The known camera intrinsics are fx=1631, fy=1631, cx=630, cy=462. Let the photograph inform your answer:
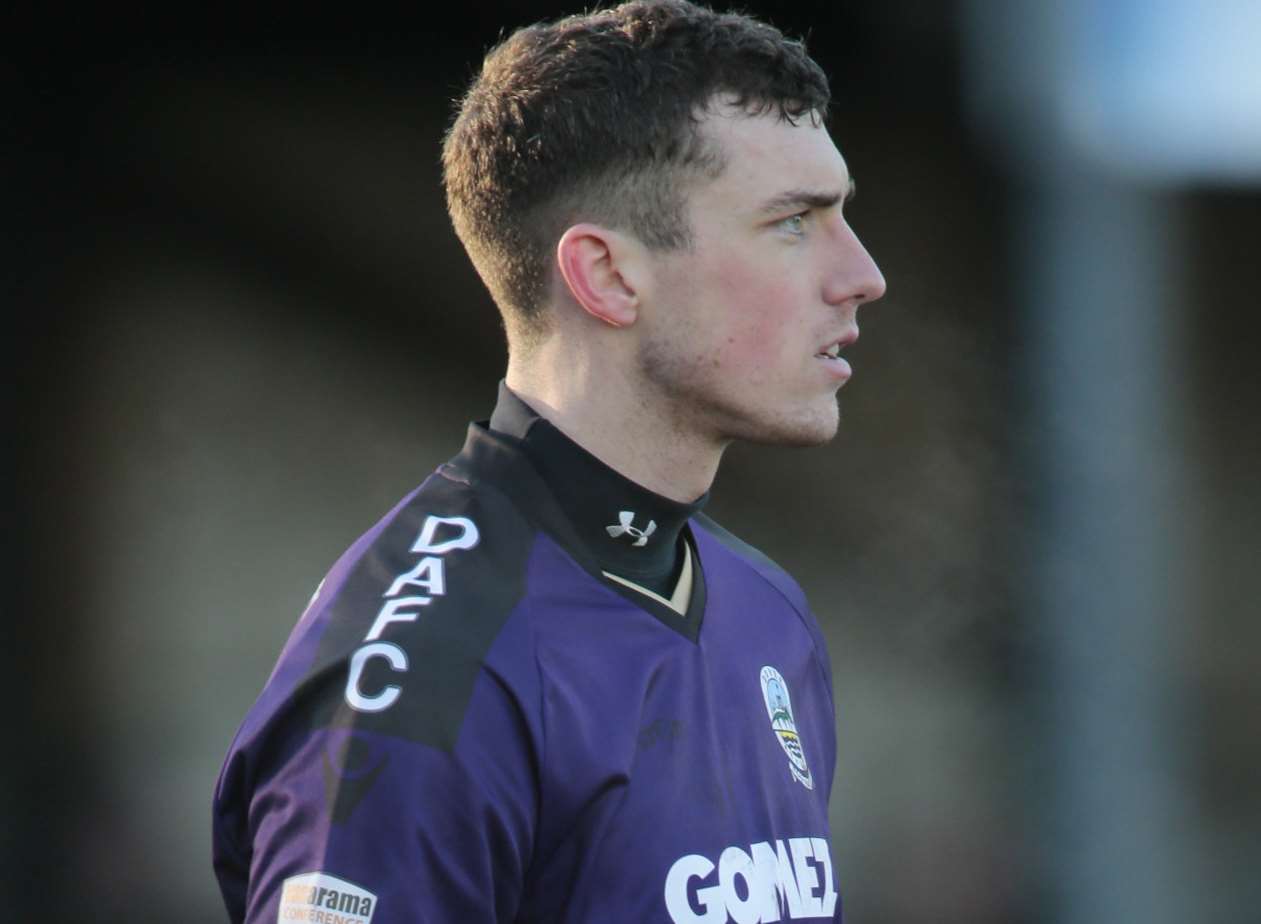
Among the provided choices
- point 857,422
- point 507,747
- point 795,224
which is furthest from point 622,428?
point 857,422

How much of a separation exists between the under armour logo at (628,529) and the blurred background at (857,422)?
2545 mm

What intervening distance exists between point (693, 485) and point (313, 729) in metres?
0.51

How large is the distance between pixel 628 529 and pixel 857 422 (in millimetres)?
3167

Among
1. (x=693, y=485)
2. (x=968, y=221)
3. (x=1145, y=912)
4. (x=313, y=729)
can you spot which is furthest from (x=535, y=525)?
(x=968, y=221)

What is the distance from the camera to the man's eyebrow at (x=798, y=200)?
64.9 inches

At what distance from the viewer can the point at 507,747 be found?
1.38 meters

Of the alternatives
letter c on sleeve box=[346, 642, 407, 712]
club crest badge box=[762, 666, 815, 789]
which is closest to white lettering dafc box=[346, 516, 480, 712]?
letter c on sleeve box=[346, 642, 407, 712]

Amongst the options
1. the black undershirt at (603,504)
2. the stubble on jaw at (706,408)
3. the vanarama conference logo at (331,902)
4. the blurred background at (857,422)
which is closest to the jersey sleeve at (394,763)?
the vanarama conference logo at (331,902)

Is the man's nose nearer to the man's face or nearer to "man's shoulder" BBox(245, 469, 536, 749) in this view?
the man's face

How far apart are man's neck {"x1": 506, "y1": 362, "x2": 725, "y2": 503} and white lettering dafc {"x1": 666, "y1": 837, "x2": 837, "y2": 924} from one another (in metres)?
0.37

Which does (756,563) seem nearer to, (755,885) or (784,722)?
(784,722)

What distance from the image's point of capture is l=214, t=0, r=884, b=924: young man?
1374 mm

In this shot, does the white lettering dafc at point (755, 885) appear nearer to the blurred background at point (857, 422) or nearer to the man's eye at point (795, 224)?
the man's eye at point (795, 224)

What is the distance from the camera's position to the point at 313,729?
4.51ft
